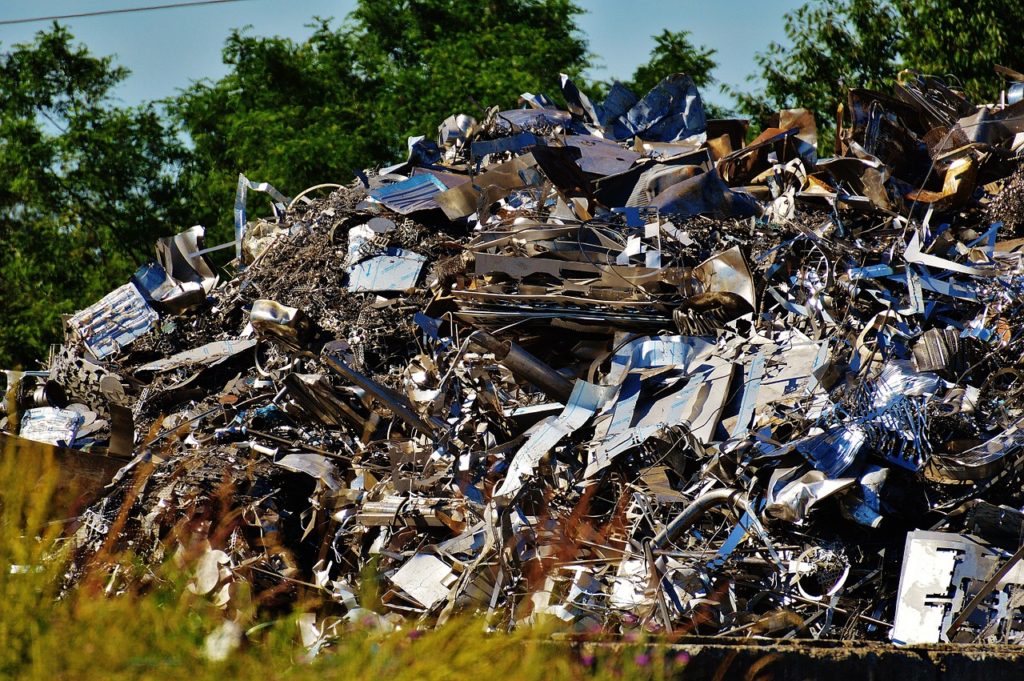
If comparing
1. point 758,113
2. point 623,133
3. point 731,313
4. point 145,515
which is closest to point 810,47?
point 758,113

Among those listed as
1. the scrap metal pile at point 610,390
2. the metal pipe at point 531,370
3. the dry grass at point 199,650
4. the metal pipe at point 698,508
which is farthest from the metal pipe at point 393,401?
the dry grass at point 199,650

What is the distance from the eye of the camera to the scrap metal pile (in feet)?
14.9

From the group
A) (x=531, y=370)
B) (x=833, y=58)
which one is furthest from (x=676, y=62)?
(x=531, y=370)

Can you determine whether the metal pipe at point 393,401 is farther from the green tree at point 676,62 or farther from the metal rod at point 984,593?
the green tree at point 676,62

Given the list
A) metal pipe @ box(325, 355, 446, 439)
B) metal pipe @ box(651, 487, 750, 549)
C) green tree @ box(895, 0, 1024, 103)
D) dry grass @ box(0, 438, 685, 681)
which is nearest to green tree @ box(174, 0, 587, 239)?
green tree @ box(895, 0, 1024, 103)

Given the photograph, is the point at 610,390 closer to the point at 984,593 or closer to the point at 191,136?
the point at 984,593

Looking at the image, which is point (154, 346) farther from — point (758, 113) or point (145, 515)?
point (758, 113)

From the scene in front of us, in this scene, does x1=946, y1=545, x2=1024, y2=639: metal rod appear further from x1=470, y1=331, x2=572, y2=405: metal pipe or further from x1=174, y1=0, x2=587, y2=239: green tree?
x1=174, y1=0, x2=587, y2=239: green tree

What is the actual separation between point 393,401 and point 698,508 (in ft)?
6.12

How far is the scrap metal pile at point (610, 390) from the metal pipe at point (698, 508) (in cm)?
2

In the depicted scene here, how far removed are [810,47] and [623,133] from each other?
20.3 feet

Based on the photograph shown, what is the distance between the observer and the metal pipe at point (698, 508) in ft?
15.2

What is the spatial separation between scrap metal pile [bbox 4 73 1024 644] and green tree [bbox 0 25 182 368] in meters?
9.25

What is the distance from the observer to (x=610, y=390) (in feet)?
18.0
